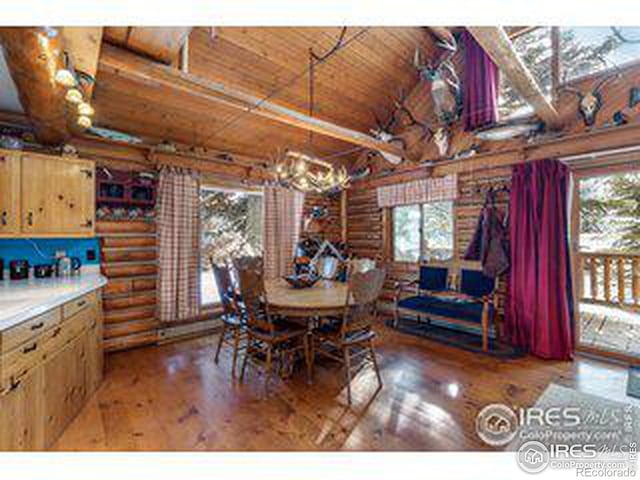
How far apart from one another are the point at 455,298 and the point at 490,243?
0.89 metres

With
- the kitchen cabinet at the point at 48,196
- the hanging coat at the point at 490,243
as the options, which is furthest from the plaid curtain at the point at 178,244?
the hanging coat at the point at 490,243

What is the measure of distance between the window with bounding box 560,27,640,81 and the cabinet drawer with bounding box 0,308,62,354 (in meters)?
5.45

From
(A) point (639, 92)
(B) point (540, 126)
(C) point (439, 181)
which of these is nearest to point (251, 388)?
(C) point (439, 181)

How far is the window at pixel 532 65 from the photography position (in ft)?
11.4

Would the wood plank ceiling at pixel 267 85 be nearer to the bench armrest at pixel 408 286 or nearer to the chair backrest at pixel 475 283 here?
the bench armrest at pixel 408 286

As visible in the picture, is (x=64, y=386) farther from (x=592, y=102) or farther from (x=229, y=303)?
(x=592, y=102)

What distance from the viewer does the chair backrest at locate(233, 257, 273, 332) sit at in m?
2.51

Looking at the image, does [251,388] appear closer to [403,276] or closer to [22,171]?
[22,171]

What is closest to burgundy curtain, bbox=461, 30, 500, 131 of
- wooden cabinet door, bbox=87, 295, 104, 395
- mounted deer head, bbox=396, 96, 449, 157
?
mounted deer head, bbox=396, 96, 449, 157

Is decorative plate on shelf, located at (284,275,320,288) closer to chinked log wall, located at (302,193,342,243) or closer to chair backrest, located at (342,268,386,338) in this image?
chair backrest, located at (342,268,386,338)

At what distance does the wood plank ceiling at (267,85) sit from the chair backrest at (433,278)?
281cm

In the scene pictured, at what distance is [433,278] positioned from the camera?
4.13 m

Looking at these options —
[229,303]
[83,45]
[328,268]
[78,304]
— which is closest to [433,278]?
[328,268]
